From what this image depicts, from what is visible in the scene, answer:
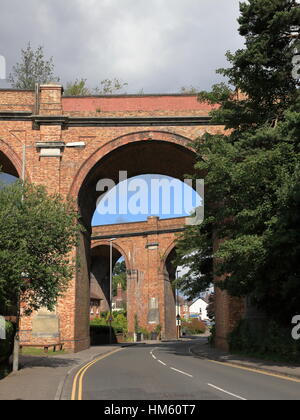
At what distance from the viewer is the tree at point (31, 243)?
1459 cm

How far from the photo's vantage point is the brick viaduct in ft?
83.3

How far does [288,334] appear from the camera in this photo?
59.6 feet

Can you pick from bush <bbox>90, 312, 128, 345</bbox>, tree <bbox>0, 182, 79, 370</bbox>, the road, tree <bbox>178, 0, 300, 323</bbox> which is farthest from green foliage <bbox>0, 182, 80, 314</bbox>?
bush <bbox>90, 312, 128, 345</bbox>

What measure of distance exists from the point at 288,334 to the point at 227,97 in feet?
32.2

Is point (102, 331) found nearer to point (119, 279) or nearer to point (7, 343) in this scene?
point (7, 343)

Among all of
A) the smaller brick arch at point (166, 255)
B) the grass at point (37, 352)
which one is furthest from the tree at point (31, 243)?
the smaller brick arch at point (166, 255)

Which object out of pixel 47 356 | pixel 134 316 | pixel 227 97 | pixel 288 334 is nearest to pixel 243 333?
pixel 288 334

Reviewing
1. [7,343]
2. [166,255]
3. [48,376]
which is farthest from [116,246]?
[48,376]

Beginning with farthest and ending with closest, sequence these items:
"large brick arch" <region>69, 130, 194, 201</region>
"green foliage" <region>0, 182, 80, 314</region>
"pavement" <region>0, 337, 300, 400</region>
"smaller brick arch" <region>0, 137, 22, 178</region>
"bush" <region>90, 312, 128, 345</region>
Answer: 1. "bush" <region>90, 312, 128, 345</region>
2. "large brick arch" <region>69, 130, 194, 201</region>
3. "smaller brick arch" <region>0, 137, 22, 178</region>
4. "green foliage" <region>0, 182, 80, 314</region>
5. "pavement" <region>0, 337, 300, 400</region>

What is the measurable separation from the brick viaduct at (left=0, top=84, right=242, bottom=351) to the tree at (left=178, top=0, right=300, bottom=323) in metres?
5.45

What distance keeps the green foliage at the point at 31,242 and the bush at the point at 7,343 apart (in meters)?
0.84

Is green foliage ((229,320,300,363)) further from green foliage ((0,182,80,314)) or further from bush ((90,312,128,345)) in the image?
bush ((90,312,128,345))

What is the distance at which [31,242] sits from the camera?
15.5 meters
